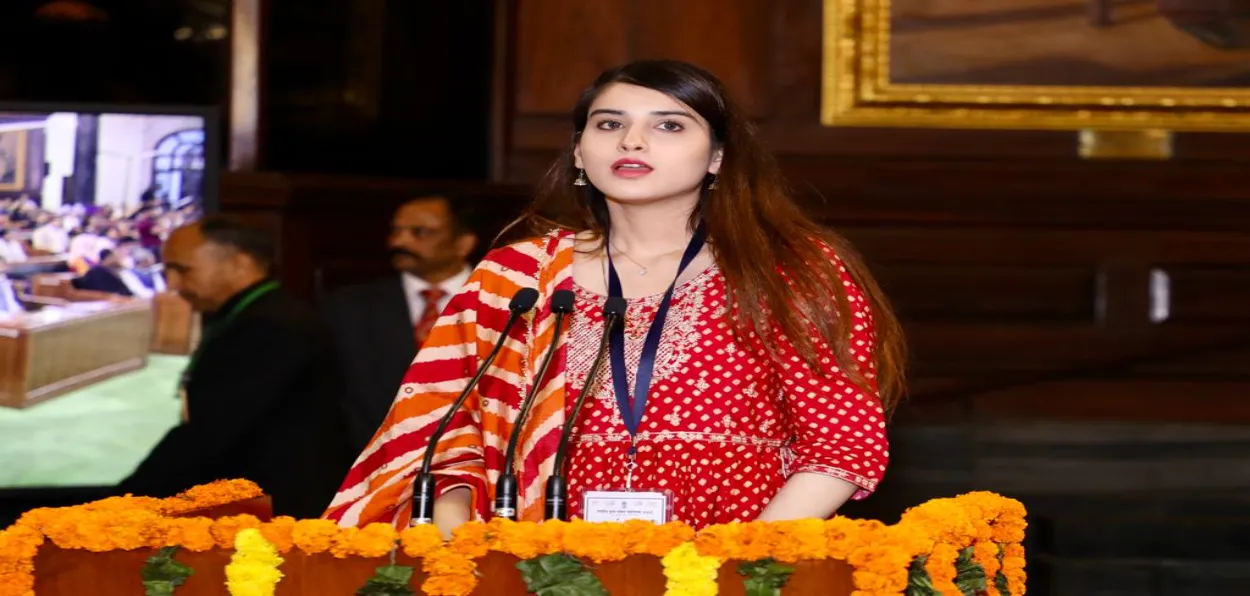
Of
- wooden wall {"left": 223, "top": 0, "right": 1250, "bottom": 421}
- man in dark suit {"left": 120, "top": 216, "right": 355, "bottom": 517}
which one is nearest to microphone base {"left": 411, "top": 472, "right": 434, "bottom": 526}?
man in dark suit {"left": 120, "top": 216, "right": 355, "bottom": 517}

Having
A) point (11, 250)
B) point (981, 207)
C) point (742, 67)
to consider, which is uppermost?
point (742, 67)

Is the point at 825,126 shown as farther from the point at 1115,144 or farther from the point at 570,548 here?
the point at 570,548

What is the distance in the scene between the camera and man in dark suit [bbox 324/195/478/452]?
15.9ft

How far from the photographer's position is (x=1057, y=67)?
5.89 meters

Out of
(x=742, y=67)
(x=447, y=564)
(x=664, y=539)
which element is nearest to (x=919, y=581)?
(x=664, y=539)

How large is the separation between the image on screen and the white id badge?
10.6 ft

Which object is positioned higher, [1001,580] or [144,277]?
[144,277]

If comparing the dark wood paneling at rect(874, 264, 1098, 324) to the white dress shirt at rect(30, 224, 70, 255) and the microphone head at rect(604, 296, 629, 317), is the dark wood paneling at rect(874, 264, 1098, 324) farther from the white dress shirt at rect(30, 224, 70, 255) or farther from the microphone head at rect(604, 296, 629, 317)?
the microphone head at rect(604, 296, 629, 317)

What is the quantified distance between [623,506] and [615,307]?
224 millimetres

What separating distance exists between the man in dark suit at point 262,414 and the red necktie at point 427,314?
73cm

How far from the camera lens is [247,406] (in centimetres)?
402

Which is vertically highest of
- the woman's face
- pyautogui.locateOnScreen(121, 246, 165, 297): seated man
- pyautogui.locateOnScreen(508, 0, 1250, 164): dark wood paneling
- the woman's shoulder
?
pyautogui.locateOnScreen(508, 0, 1250, 164): dark wood paneling

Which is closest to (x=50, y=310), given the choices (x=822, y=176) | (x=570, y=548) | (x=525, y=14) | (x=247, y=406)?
(x=247, y=406)

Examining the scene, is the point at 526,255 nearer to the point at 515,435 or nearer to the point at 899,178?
the point at 515,435
